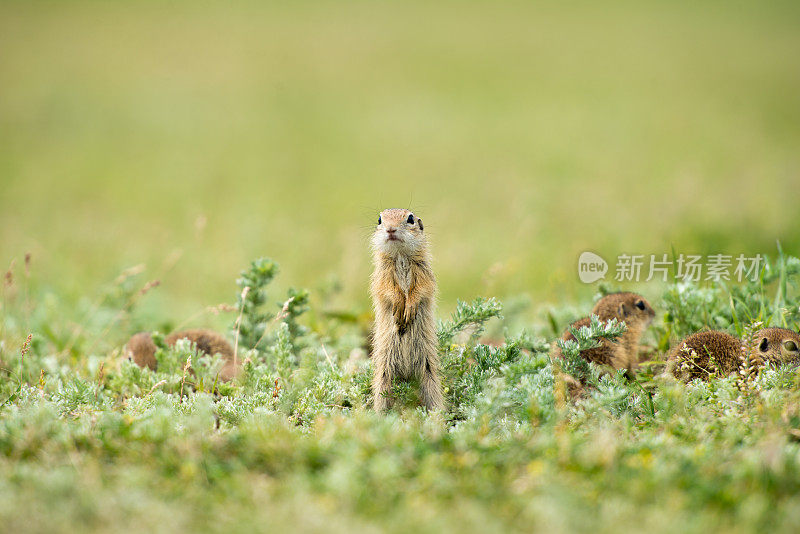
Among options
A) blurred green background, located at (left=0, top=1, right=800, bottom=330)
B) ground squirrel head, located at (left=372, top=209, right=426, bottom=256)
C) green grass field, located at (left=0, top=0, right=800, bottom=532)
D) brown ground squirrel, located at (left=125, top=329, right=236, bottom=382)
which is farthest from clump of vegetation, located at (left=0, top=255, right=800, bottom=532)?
blurred green background, located at (left=0, top=1, right=800, bottom=330)

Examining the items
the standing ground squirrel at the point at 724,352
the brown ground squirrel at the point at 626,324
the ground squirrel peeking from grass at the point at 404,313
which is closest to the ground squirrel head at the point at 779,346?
the standing ground squirrel at the point at 724,352

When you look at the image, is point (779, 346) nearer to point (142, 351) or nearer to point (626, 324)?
point (626, 324)

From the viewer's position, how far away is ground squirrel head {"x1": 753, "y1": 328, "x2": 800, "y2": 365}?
495 cm

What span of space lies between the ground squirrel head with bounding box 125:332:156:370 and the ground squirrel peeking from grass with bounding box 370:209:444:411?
215cm

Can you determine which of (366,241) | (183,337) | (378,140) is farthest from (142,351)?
(378,140)

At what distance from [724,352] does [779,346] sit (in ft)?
1.15

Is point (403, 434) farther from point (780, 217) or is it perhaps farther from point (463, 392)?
point (780, 217)

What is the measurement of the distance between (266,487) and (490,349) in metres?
2.17

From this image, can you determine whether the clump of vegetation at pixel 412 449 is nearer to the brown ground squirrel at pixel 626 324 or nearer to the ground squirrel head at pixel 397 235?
the brown ground squirrel at pixel 626 324

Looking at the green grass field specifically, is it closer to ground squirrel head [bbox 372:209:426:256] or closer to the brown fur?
the brown fur

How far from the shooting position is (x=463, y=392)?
477cm

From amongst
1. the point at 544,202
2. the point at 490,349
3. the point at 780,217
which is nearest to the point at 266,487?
the point at 490,349

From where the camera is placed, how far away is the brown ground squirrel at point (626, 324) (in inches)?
227

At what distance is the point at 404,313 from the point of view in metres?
4.69
